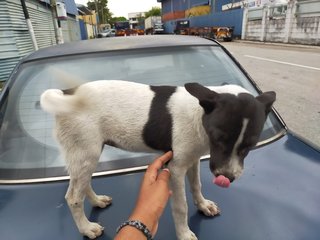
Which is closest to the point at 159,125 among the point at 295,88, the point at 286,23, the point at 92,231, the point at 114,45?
the point at 92,231

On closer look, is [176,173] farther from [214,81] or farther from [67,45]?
[67,45]

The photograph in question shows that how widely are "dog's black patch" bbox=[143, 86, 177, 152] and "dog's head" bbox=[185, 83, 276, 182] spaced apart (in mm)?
192

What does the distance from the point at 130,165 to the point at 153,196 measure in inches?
17.6

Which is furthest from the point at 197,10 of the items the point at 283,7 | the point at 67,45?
the point at 67,45

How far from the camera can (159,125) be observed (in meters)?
1.30

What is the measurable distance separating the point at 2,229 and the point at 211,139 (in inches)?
37.4

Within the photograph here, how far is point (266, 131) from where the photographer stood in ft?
6.26

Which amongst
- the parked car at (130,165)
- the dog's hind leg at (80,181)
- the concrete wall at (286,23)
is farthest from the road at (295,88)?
the concrete wall at (286,23)

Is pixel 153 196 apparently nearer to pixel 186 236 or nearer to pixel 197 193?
pixel 186 236

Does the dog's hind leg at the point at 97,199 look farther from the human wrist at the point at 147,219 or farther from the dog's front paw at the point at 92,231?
the human wrist at the point at 147,219

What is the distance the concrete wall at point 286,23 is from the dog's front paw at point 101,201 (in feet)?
64.9

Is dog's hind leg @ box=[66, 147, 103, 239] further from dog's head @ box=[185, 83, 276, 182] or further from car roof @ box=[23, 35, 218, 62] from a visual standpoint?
car roof @ box=[23, 35, 218, 62]

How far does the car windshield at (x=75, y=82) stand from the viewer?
1.66m

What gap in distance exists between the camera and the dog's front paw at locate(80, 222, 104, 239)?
4.10 ft
